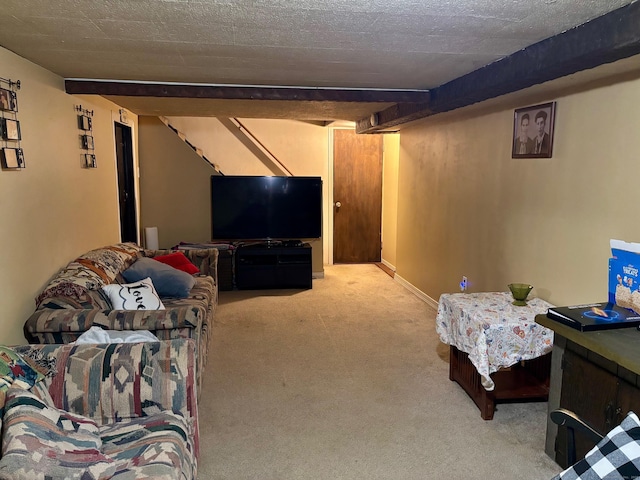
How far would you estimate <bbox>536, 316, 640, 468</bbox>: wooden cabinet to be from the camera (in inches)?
77.5

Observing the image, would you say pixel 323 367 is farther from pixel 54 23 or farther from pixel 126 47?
pixel 54 23

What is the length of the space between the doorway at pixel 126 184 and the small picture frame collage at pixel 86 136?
1.20m

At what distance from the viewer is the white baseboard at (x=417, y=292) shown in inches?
200

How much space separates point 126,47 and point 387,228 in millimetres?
5229

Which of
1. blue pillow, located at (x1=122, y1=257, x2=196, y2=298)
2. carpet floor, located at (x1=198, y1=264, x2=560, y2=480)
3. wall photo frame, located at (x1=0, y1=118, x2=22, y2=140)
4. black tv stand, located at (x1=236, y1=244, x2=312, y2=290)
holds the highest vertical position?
wall photo frame, located at (x1=0, y1=118, x2=22, y2=140)

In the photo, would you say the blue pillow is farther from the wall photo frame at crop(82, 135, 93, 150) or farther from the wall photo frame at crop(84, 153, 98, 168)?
the wall photo frame at crop(82, 135, 93, 150)

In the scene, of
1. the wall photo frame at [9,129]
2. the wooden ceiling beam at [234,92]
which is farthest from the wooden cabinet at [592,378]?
the wall photo frame at [9,129]

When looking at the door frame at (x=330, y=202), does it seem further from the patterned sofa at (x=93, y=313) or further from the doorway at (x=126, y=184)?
the patterned sofa at (x=93, y=313)

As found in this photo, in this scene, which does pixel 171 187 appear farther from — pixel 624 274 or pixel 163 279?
pixel 624 274

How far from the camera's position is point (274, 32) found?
2252 millimetres

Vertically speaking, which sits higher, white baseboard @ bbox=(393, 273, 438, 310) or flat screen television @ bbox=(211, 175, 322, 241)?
flat screen television @ bbox=(211, 175, 322, 241)

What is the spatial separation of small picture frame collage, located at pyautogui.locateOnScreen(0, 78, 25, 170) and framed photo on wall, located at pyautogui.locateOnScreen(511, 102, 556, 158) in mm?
3305

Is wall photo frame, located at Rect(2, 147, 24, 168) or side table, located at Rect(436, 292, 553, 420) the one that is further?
side table, located at Rect(436, 292, 553, 420)

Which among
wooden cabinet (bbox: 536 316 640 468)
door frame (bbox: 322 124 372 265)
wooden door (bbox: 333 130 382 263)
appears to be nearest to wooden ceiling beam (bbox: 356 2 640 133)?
wooden cabinet (bbox: 536 316 640 468)
